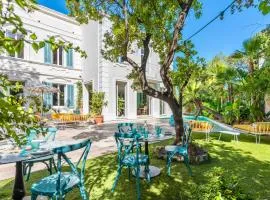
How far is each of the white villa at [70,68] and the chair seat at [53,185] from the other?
13527 millimetres

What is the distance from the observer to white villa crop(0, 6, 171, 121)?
16.8 metres

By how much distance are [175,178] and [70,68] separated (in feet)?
53.1

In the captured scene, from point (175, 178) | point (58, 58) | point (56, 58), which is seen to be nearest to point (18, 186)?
point (175, 178)

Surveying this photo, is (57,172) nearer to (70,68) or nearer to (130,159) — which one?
(130,159)

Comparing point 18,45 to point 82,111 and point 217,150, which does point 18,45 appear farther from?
point 82,111

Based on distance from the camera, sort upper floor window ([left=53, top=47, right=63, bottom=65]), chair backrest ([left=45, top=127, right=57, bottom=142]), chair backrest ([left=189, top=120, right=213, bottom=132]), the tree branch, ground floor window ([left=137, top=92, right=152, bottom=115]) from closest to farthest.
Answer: chair backrest ([left=45, top=127, right=57, bottom=142]) < the tree branch < chair backrest ([left=189, top=120, right=213, bottom=132]) < upper floor window ([left=53, top=47, right=63, bottom=65]) < ground floor window ([left=137, top=92, right=152, bottom=115])

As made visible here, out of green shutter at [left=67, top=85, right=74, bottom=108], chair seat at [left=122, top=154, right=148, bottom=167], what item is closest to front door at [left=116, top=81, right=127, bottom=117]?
green shutter at [left=67, top=85, right=74, bottom=108]

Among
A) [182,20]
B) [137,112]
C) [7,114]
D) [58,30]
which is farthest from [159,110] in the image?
[7,114]

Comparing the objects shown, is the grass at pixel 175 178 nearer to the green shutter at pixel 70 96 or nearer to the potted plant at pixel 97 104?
the potted plant at pixel 97 104

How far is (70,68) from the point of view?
19422 millimetres

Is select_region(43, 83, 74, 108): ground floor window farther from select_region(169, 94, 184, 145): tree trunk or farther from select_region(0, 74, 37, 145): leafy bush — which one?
select_region(0, 74, 37, 145): leafy bush

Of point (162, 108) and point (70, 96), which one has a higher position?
point (70, 96)

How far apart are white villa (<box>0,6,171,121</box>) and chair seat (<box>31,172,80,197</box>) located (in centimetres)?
1353

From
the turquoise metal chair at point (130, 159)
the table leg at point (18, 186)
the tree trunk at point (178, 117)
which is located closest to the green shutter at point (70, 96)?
the tree trunk at point (178, 117)
